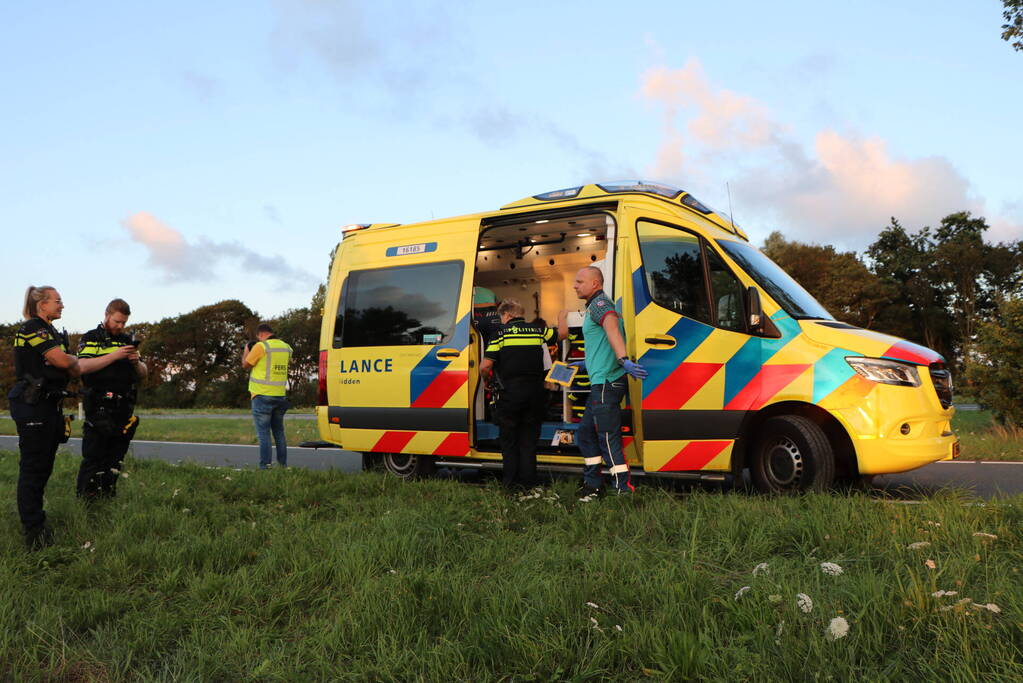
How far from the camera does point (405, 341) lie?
25.1ft

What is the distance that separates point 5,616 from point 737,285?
5.10 metres

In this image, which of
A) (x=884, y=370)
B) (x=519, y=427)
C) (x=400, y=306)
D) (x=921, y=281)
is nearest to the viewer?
(x=884, y=370)

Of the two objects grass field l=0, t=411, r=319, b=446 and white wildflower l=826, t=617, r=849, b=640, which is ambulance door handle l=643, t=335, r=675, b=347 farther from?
grass field l=0, t=411, r=319, b=446

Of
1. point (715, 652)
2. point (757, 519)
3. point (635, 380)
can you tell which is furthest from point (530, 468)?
point (715, 652)

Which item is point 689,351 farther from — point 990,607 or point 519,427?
point 990,607

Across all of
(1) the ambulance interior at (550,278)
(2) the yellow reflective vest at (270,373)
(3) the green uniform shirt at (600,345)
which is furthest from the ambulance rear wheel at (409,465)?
(3) the green uniform shirt at (600,345)

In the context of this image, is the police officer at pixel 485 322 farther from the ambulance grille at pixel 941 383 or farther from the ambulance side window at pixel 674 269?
the ambulance grille at pixel 941 383

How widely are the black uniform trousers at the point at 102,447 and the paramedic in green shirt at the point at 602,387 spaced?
Answer: 3655mm

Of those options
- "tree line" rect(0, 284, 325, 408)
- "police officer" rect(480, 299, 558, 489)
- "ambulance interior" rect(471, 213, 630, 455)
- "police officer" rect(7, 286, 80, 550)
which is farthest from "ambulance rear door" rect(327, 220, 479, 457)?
"tree line" rect(0, 284, 325, 408)

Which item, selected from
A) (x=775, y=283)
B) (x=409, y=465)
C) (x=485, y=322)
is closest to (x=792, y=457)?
(x=775, y=283)

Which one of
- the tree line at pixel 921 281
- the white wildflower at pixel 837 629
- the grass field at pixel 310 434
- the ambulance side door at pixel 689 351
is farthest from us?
the tree line at pixel 921 281

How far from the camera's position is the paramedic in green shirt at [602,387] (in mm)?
5852

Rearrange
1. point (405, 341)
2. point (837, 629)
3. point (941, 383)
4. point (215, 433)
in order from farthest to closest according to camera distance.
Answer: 1. point (215, 433)
2. point (405, 341)
3. point (941, 383)
4. point (837, 629)

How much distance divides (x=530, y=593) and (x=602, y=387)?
2.73 m
